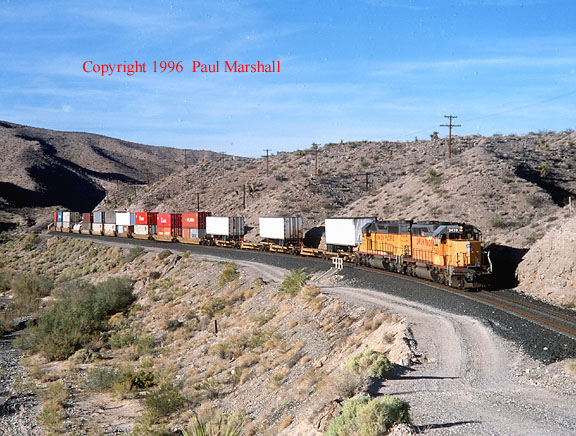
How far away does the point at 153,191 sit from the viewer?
11644 centimetres

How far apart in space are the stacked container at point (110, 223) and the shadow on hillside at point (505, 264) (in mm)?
59277

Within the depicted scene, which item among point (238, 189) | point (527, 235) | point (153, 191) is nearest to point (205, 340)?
point (527, 235)

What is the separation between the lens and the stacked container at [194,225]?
62.0 meters

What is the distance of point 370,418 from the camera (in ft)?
33.4

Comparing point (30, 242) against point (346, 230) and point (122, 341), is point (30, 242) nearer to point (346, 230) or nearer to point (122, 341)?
point (122, 341)

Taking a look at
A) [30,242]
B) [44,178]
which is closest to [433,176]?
[30,242]

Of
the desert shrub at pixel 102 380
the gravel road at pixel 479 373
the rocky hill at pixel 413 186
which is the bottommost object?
the desert shrub at pixel 102 380

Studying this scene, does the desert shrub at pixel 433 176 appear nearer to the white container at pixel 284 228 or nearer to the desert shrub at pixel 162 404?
the white container at pixel 284 228

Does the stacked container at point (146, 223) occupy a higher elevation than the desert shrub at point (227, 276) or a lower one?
higher

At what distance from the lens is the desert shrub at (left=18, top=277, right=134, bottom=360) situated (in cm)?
3375

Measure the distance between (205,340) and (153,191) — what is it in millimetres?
92502

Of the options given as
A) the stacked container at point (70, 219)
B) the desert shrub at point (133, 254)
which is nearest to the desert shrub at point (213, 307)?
the desert shrub at point (133, 254)

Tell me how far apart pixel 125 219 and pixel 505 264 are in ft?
188

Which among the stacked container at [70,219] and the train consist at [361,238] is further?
the stacked container at [70,219]
